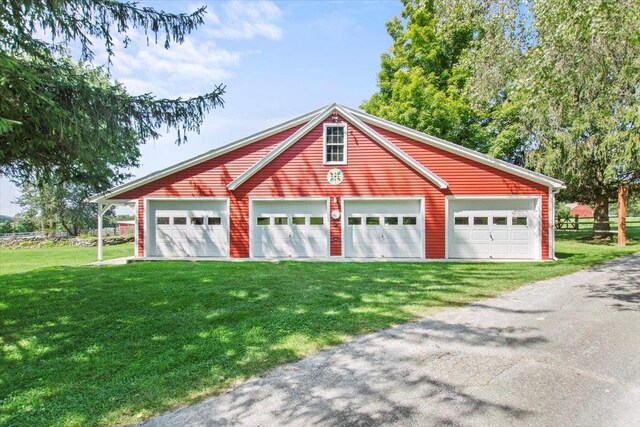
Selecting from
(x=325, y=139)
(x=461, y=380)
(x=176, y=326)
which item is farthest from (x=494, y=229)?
(x=176, y=326)

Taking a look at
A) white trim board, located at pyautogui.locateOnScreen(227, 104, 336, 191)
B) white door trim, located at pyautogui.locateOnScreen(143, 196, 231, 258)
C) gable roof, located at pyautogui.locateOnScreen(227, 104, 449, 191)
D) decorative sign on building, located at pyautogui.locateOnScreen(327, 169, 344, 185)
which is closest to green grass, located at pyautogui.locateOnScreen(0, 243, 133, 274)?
white door trim, located at pyautogui.locateOnScreen(143, 196, 231, 258)

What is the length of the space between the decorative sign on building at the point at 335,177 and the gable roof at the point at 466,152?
2210 mm

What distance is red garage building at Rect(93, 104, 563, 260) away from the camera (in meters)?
12.8

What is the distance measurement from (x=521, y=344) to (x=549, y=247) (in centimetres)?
976

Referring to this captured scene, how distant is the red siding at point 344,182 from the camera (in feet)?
42.1

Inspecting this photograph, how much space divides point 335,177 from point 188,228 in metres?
5.79

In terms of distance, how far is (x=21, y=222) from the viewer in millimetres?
36625

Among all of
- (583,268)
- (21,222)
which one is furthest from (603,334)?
(21,222)

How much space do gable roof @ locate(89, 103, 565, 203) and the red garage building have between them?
39 millimetres

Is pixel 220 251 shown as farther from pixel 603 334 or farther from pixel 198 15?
pixel 603 334

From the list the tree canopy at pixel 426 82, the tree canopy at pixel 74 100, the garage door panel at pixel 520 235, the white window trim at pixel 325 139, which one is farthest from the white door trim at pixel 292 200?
the tree canopy at pixel 426 82

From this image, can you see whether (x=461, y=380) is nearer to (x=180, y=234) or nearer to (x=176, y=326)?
(x=176, y=326)

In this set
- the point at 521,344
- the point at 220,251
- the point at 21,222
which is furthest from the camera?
the point at 21,222

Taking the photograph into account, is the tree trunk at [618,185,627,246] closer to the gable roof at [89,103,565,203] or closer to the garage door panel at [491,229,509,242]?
the gable roof at [89,103,565,203]
